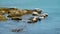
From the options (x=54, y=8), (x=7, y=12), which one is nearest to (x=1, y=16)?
(x=7, y=12)

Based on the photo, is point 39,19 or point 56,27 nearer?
point 56,27

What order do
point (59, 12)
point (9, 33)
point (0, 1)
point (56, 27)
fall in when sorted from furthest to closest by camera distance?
point (0, 1) → point (59, 12) → point (56, 27) → point (9, 33)

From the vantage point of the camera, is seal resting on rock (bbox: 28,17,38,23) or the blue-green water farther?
seal resting on rock (bbox: 28,17,38,23)

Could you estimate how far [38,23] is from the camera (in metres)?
5.73

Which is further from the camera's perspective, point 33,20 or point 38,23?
point 33,20

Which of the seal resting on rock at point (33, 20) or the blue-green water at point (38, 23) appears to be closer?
the blue-green water at point (38, 23)

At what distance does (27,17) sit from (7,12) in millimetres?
784

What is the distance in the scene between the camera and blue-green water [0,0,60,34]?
5.29m

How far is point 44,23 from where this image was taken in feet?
18.8

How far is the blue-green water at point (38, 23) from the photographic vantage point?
17.4ft

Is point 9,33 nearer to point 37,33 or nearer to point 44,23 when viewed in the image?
point 37,33

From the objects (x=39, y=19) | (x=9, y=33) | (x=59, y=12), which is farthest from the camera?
(x=59, y=12)

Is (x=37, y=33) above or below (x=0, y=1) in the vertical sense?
below

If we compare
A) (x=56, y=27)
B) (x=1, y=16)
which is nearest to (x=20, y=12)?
(x=1, y=16)
